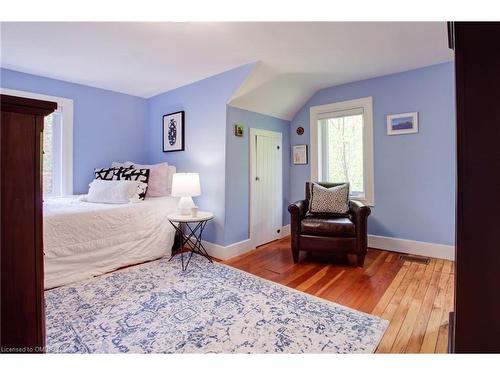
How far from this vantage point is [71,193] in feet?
11.0

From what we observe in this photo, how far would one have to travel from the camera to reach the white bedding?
2.21 m

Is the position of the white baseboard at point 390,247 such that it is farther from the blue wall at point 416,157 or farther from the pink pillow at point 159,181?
the pink pillow at point 159,181

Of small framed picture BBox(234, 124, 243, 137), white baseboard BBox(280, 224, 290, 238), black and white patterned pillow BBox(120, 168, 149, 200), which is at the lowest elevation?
white baseboard BBox(280, 224, 290, 238)

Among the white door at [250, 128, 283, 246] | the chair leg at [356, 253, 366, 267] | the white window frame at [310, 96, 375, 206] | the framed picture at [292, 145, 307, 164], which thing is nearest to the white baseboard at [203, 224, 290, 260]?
the white door at [250, 128, 283, 246]

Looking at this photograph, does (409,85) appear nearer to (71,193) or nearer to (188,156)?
(188,156)

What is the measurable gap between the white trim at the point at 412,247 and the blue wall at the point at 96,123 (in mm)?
3764

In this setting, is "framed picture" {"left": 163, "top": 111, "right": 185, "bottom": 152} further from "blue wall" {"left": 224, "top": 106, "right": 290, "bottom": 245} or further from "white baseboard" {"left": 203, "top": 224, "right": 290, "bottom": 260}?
"white baseboard" {"left": 203, "top": 224, "right": 290, "bottom": 260}

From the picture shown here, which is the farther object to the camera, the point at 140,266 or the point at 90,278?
the point at 140,266

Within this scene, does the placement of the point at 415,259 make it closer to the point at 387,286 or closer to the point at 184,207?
the point at 387,286

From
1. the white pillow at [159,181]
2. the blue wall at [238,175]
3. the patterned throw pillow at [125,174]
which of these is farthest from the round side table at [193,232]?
the patterned throw pillow at [125,174]

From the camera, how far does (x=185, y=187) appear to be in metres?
2.76

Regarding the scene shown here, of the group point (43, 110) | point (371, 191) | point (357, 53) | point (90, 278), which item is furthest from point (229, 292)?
point (357, 53)

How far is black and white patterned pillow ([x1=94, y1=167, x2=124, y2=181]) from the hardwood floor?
5.86ft

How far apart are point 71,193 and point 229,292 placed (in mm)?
2646
